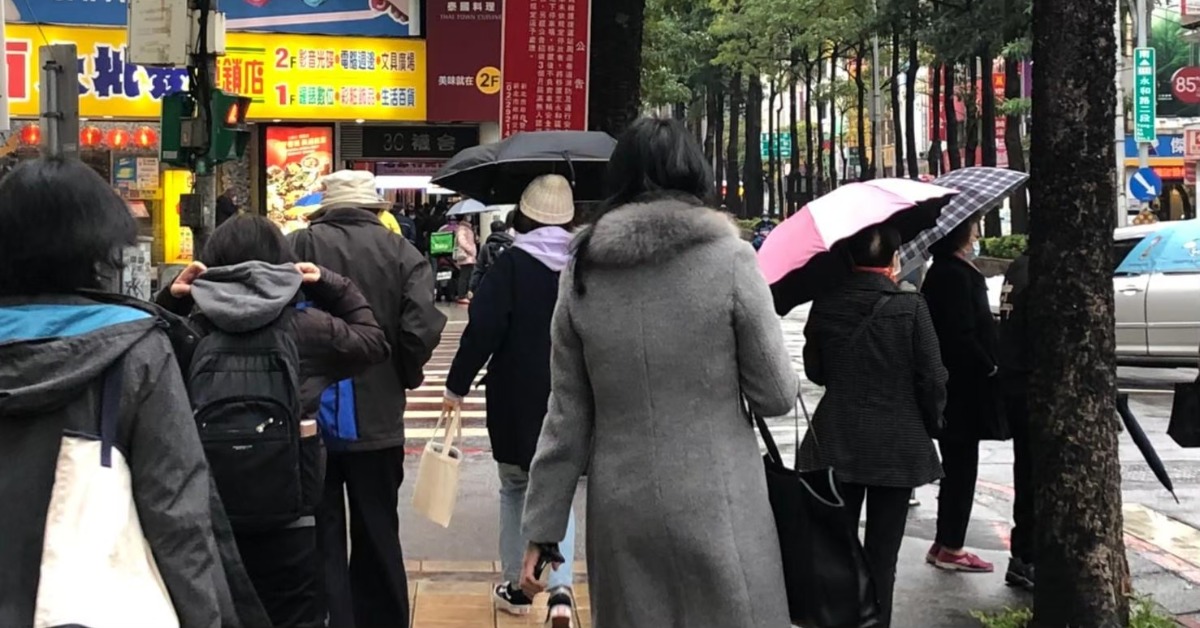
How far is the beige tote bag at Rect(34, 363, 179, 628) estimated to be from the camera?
2.28 meters

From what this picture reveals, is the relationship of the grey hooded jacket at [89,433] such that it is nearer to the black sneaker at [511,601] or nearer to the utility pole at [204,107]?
the black sneaker at [511,601]

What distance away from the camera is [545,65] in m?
8.82

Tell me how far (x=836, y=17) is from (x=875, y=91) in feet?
22.5

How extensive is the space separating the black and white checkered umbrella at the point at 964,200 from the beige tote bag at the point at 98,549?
13.4 ft


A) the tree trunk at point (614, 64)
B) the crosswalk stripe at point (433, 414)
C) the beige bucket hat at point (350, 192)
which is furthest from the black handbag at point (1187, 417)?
the crosswalk stripe at point (433, 414)

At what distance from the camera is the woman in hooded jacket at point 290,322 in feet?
12.1

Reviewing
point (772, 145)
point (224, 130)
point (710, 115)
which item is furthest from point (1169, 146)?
point (224, 130)

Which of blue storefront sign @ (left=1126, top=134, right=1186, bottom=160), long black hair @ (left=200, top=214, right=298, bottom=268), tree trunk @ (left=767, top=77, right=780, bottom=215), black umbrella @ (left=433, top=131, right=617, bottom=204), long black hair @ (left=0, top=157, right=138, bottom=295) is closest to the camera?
long black hair @ (left=0, top=157, right=138, bottom=295)

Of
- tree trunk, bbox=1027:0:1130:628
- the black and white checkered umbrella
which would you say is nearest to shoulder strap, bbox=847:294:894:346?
tree trunk, bbox=1027:0:1130:628

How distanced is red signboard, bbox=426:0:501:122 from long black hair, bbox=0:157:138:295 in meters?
19.0

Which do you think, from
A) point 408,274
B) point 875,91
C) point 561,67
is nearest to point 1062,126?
point 408,274

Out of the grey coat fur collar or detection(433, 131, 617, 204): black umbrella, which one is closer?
the grey coat fur collar

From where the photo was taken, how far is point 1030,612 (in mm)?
5246

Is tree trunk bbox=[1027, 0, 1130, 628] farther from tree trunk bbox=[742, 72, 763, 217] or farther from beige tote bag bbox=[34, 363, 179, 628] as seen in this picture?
tree trunk bbox=[742, 72, 763, 217]
